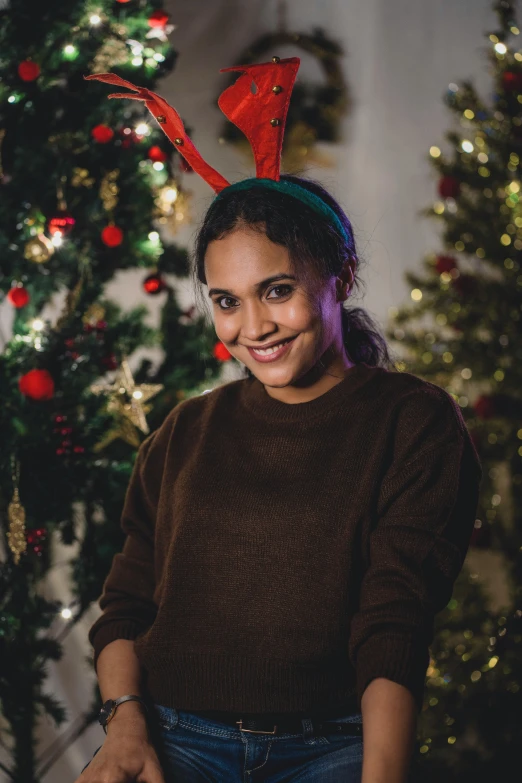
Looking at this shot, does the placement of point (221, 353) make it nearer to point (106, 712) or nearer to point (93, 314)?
point (93, 314)

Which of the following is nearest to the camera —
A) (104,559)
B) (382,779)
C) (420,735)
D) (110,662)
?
(382,779)

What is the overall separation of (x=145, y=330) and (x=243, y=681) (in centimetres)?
109

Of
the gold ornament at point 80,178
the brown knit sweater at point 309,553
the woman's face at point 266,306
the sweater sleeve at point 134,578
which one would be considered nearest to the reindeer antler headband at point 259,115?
the woman's face at point 266,306

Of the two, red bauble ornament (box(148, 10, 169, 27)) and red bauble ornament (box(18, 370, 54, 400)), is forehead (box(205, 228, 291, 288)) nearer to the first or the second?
red bauble ornament (box(18, 370, 54, 400))

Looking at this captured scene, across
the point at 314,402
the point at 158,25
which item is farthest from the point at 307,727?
the point at 158,25

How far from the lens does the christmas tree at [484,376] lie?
2383mm

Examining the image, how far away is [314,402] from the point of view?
4.06ft

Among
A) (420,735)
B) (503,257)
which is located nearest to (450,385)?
(503,257)

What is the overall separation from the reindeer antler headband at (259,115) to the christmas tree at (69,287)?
603 mm

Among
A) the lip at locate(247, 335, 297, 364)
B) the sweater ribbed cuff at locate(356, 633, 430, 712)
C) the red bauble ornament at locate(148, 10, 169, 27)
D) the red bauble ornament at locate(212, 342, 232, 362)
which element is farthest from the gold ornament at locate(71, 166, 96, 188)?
the sweater ribbed cuff at locate(356, 633, 430, 712)

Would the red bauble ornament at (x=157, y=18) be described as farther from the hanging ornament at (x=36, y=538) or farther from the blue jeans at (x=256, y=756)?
the blue jeans at (x=256, y=756)

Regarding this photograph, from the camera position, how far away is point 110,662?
121 centimetres

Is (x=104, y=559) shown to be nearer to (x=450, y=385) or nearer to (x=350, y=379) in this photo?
(x=350, y=379)

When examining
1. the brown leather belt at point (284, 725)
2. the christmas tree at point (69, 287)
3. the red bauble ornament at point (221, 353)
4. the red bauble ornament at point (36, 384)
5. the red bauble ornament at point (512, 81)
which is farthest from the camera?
the red bauble ornament at point (512, 81)
